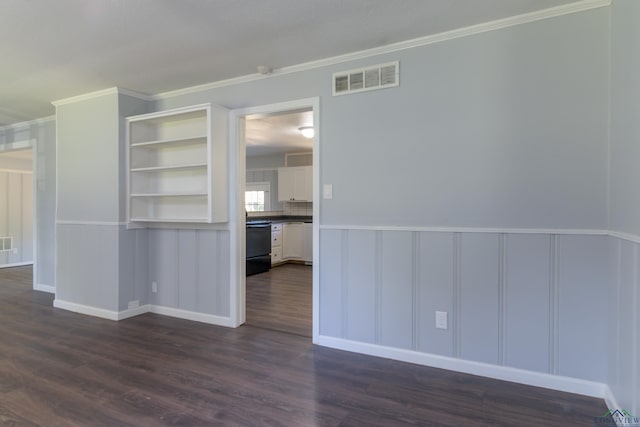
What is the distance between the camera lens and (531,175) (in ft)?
7.45

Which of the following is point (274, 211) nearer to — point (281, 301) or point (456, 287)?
point (281, 301)

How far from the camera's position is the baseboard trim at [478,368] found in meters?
2.17

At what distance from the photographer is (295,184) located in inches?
301

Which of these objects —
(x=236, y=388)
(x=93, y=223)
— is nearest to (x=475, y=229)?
(x=236, y=388)

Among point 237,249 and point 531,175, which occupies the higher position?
point 531,175

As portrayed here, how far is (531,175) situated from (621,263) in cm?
69

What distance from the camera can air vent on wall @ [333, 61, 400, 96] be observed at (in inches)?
106

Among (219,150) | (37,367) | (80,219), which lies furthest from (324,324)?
(80,219)

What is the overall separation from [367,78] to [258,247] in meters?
4.20

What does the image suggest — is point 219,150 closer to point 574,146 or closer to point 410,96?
point 410,96

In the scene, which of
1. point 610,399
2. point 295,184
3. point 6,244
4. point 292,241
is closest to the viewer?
point 610,399

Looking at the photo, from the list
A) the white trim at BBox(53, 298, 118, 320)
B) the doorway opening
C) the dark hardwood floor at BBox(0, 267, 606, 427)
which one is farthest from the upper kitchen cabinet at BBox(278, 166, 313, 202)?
the doorway opening

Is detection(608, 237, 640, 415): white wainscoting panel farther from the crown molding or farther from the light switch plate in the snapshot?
the crown molding

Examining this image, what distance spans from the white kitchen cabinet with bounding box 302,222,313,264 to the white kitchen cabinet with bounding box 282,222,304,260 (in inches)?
2.0
